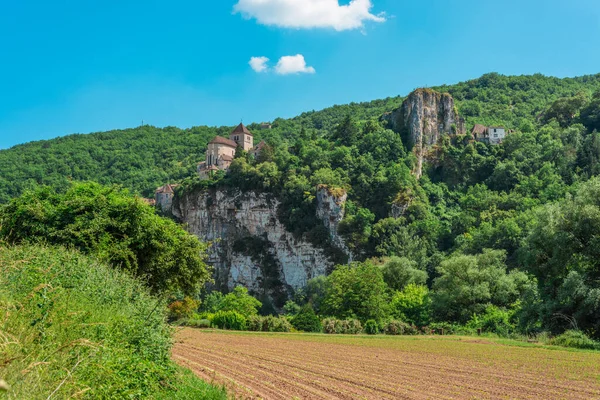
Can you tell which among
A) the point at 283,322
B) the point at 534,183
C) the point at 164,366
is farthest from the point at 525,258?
A: the point at 534,183

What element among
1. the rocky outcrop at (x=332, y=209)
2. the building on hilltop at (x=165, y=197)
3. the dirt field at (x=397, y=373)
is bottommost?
the dirt field at (x=397, y=373)

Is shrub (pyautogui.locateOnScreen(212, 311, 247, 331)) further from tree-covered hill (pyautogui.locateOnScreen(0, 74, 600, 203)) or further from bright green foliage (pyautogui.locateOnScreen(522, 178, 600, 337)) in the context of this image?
tree-covered hill (pyautogui.locateOnScreen(0, 74, 600, 203))

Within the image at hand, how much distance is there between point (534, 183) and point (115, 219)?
77.1 m

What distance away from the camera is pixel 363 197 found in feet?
306

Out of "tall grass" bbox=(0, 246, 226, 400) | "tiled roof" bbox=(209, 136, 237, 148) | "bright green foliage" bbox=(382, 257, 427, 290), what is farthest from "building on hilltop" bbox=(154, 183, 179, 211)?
"tall grass" bbox=(0, 246, 226, 400)

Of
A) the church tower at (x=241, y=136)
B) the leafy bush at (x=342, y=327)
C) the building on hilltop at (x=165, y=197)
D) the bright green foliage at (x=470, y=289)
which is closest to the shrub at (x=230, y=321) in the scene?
the leafy bush at (x=342, y=327)

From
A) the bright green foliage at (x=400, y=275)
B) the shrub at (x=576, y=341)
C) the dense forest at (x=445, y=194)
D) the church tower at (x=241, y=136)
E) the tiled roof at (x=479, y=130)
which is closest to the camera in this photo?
the shrub at (x=576, y=341)

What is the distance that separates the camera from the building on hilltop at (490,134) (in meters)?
106

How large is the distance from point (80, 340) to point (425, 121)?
105 m

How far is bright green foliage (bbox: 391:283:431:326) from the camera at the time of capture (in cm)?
5153

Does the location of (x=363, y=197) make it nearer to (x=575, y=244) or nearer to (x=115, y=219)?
(x=575, y=244)

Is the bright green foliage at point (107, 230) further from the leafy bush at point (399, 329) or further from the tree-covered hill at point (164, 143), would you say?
the tree-covered hill at point (164, 143)

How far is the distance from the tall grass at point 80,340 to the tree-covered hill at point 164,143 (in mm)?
102171

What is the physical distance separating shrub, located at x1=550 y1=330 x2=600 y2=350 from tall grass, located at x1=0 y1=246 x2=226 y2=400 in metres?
21.2
